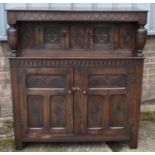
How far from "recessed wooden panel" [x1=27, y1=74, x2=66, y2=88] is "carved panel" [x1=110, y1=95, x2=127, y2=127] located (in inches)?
19.7

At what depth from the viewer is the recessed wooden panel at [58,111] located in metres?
2.70

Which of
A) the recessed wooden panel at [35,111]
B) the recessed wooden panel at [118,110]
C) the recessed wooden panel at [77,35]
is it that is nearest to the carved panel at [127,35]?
the recessed wooden panel at [77,35]

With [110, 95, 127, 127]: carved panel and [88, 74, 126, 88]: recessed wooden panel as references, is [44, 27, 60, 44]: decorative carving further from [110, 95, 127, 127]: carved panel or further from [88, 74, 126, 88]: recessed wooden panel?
[110, 95, 127, 127]: carved panel

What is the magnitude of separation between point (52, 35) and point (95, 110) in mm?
813

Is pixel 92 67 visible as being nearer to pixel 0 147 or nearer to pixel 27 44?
pixel 27 44

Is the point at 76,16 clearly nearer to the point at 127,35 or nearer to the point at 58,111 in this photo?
the point at 127,35

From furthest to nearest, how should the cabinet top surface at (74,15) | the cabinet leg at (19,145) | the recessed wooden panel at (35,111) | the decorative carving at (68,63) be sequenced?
1. the cabinet leg at (19,145)
2. the recessed wooden panel at (35,111)
3. the decorative carving at (68,63)
4. the cabinet top surface at (74,15)

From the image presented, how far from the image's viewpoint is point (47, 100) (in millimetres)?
2688

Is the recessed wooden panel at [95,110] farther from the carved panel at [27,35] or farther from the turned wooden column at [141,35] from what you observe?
the carved panel at [27,35]

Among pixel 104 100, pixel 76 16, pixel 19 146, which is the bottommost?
pixel 19 146

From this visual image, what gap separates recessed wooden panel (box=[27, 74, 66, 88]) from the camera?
8.61 feet

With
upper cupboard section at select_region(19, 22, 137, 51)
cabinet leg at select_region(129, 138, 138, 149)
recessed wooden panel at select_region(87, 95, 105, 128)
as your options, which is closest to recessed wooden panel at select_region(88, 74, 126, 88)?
recessed wooden panel at select_region(87, 95, 105, 128)

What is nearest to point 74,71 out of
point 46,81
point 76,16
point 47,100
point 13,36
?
point 46,81

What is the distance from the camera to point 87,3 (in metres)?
3.09
